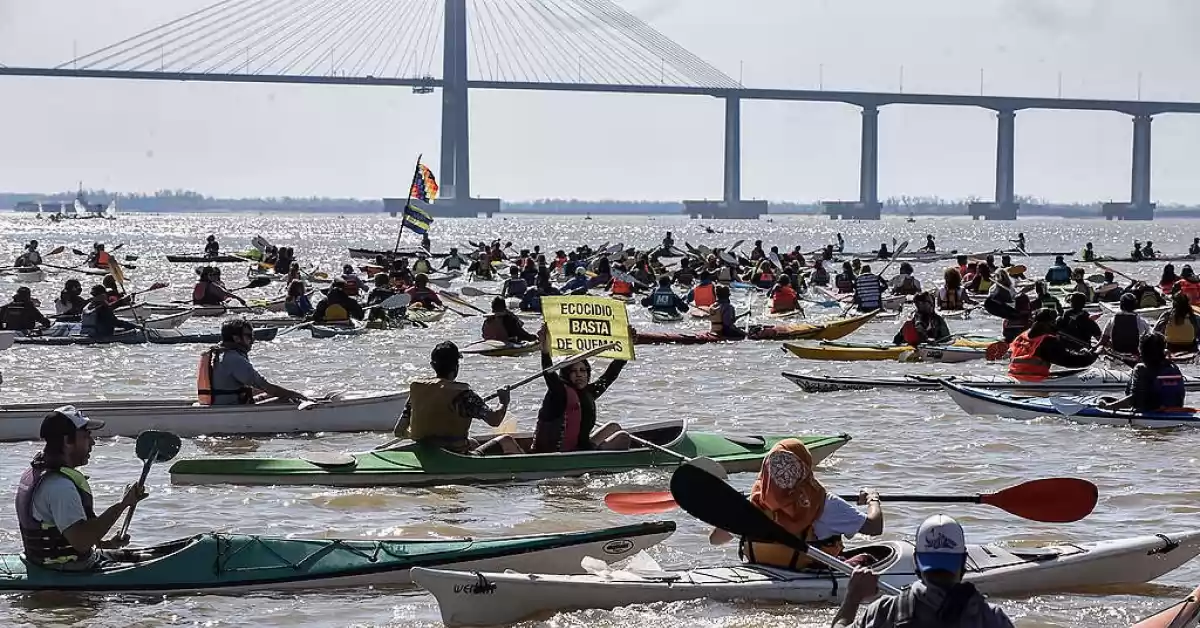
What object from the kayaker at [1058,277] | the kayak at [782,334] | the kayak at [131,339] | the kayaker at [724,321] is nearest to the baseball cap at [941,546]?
the kayak at [131,339]

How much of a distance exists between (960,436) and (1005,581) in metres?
6.53

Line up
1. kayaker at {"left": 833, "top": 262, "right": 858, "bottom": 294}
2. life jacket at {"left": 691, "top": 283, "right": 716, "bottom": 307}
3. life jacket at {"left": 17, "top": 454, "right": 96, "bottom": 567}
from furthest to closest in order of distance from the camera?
kayaker at {"left": 833, "top": 262, "right": 858, "bottom": 294}
life jacket at {"left": 691, "top": 283, "right": 716, "bottom": 307}
life jacket at {"left": 17, "top": 454, "right": 96, "bottom": 567}

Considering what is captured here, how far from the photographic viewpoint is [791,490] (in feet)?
23.1

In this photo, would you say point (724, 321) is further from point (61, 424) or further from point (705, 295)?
point (61, 424)

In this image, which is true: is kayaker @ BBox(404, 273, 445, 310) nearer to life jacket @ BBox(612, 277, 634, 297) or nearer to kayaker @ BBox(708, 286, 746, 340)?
kayaker @ BBox(708, 286, 746, 340)

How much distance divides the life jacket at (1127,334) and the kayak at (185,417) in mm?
6959

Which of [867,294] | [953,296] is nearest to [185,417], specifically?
[867,294]

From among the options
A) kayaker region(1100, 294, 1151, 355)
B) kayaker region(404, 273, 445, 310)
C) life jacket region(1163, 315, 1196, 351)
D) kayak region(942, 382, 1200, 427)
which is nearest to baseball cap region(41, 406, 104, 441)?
kayak region(942, 382, 1200, 427)

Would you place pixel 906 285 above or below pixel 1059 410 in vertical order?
above

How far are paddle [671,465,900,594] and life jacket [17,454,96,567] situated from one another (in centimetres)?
259

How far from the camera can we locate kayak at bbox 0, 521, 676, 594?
309 inches

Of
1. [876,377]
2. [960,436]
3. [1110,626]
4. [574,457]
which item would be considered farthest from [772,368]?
[1110,626]

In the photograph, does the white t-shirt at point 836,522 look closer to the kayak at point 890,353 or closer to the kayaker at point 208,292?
the kayak at point 890,353

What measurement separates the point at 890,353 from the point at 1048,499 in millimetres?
12167
